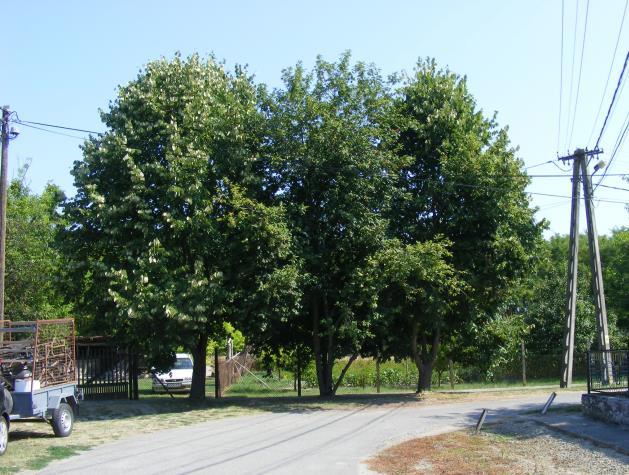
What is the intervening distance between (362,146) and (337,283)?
186 inches

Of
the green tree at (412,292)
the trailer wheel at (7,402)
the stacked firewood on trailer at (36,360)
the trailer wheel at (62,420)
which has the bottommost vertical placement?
the trailer wheel at (62,420)

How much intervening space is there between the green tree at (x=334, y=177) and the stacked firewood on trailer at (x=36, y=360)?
25.2ft

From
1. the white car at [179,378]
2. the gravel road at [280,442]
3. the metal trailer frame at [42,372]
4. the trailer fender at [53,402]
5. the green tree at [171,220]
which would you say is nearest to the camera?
the gravel road at [280,442]

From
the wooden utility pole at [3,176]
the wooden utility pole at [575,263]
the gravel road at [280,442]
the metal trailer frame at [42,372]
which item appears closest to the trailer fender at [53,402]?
the metal trailer frame at [42,372]

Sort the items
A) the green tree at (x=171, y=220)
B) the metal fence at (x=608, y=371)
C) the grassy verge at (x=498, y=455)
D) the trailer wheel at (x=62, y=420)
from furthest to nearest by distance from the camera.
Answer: the green tree at (x=171, y=220)
the metal fence at (x=608, y=371)
the trailer wheel at (x=62, y=420)
the grassy verge at (x=498, y=455)

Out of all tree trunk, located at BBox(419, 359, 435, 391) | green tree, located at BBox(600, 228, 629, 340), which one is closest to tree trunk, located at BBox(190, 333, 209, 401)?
tree trunk, located at BBox(419, 359, 435, 391)

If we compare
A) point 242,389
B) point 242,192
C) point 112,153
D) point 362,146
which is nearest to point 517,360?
point 242,389

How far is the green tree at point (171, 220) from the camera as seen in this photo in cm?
1981

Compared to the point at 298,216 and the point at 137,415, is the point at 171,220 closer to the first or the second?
the point at 298,216

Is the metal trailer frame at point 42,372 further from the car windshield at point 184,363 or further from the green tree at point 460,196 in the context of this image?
the car windshield at point 184,363

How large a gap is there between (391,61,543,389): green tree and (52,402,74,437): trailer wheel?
41.0 ft

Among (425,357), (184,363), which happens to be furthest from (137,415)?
(184,363)

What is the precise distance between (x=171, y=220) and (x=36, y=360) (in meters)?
6.75

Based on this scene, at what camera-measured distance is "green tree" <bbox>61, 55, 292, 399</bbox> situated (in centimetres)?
1981
